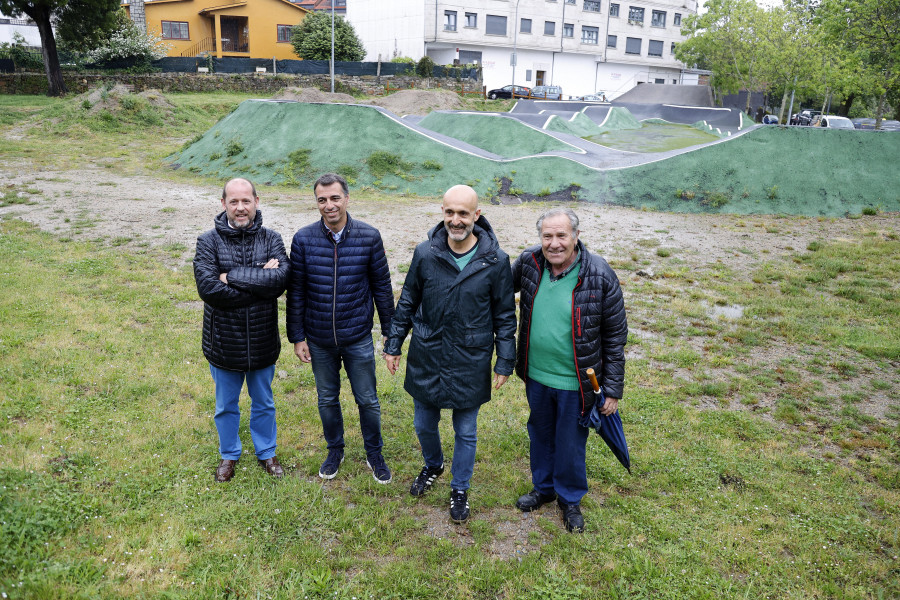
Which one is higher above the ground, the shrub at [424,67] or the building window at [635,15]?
the building window at [635,15]

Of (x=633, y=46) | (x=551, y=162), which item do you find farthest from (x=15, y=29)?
(x=633, y=46)

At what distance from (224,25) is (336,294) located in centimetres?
4923

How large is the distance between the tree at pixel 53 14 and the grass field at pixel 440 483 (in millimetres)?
26372

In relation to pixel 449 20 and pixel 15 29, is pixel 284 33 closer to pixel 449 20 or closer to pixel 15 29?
pixel 449 20

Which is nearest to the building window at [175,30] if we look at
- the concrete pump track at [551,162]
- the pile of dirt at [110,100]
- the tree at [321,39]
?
the tree at [321,39]

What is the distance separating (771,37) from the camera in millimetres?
35906

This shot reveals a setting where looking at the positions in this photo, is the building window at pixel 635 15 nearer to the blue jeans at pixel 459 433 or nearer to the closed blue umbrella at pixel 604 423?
the closed blue umbrella at pixel 604 423

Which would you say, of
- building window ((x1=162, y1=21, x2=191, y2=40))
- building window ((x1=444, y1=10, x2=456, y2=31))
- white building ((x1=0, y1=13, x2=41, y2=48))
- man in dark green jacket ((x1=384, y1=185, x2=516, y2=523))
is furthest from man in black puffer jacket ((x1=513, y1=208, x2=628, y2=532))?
building window ((x1=444, y1=10, x2=456, y2=31))

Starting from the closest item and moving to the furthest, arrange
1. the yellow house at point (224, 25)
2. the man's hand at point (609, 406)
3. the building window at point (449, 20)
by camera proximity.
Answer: the man's hand at point (609, 406) → the yellow house at point (224, 25) → the building window at point (449, 20)

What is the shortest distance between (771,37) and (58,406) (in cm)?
4218

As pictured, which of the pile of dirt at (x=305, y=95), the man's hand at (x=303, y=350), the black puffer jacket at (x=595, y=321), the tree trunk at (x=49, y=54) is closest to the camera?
the black puffer jacket at (x=595, y=321)

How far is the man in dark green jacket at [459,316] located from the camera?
11.7ft

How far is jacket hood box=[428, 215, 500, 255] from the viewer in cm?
357

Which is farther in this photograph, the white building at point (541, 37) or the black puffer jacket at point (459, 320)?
the white building at point (541, 37)
